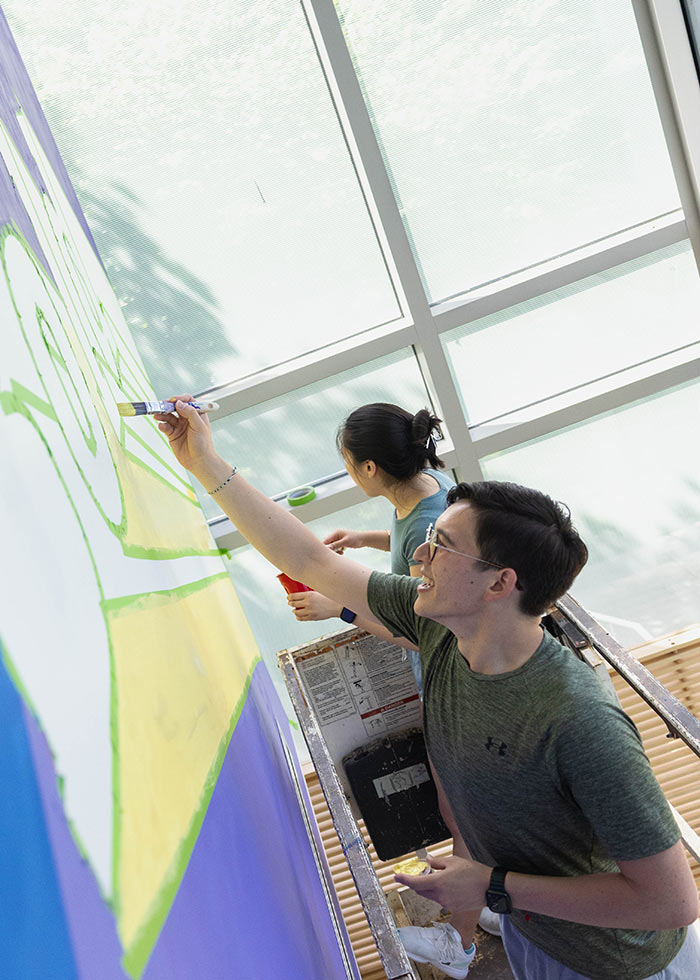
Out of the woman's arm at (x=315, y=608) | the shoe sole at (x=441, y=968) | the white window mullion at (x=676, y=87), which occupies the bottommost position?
the shoe sole at (x=441, y=968)

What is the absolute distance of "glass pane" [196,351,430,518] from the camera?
3.04m

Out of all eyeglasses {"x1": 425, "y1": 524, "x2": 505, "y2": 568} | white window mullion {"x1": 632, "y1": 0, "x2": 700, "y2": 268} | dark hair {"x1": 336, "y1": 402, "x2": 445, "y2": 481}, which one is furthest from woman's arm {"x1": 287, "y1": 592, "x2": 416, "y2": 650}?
white window mullion {"x1": 632, "y1": 0, "x2": 700, "y2": 268}

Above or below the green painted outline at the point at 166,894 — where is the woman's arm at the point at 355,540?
below

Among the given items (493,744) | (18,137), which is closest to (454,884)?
(493,744)

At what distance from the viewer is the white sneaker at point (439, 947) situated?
1680mm

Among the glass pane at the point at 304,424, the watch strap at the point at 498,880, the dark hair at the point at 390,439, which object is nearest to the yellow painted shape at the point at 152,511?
the dark hair at the point at 390,439

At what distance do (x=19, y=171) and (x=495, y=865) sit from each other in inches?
50.4

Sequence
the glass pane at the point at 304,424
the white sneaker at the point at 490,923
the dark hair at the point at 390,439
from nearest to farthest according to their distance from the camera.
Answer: the dark hair at the point at 390,439 → the white sneaker at the point at 490,923 → the glass pane at the point at 304,424

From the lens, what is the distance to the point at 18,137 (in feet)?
4.50

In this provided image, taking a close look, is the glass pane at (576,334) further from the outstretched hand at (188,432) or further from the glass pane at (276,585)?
the outstretched hand at (188,432)

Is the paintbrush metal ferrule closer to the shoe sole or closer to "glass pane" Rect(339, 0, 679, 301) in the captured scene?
the shoe sole

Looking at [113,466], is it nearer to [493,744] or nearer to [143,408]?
[143,408]

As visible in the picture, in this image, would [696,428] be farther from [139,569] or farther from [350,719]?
[139,569]

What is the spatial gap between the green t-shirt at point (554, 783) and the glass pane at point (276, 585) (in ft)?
5.60
